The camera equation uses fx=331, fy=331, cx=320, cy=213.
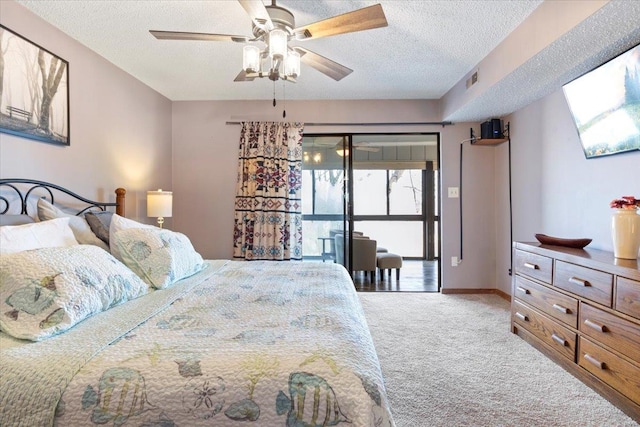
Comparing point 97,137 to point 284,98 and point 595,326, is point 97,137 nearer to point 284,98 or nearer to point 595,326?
point 284,98

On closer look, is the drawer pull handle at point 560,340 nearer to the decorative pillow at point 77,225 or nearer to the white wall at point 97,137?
the decorative pillow at point 77,225

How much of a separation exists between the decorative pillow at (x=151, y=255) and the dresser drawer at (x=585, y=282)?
2450 millimetres

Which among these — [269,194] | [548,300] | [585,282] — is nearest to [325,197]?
[269,194]

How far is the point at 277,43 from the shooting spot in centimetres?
Result: 182

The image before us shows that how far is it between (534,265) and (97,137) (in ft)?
12.3

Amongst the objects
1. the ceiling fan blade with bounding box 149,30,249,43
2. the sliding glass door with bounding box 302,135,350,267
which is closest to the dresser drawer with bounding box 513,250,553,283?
the sliding glass door with bounding box 302,135,350,267

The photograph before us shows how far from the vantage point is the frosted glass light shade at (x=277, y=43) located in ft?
5.93

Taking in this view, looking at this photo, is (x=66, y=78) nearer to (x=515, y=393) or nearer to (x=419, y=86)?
(x=419, y=86)

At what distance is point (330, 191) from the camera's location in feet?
14.4

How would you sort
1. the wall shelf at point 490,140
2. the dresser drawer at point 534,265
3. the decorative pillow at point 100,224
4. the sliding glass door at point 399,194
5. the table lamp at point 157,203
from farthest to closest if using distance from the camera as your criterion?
1. the sliding glass door at point 399,194
2. the wall shelf at point 490,140
3. the table lamp at point 157,203
4. the dresser drawer at point 534,265
5. the decorative pillow at point 100,224

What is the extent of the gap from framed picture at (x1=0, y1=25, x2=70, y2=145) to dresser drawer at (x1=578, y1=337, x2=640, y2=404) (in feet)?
12.5

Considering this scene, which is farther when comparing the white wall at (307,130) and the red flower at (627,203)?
the white wall at (307,130)

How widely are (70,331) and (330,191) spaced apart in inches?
136

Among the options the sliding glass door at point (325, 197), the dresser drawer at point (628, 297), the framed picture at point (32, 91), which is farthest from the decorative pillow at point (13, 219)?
the dresser drawer at point (628, 297)
